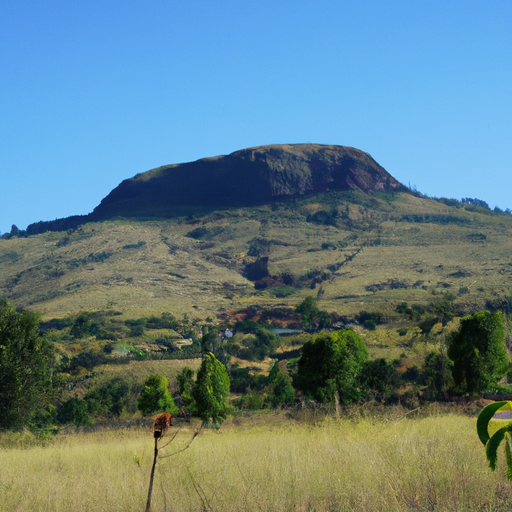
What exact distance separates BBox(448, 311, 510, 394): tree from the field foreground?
16.0 m

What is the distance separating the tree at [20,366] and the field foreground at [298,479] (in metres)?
9.74

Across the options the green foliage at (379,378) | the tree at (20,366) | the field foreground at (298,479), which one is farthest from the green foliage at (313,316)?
the field foreground at (298,479)

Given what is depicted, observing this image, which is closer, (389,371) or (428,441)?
(428,441)

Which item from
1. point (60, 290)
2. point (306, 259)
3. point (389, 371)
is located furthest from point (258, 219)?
point (389, 371)

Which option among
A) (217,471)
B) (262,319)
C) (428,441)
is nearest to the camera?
(217,471)

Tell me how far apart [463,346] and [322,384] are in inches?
224

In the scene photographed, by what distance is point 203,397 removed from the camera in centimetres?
2509

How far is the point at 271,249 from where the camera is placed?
140 meters

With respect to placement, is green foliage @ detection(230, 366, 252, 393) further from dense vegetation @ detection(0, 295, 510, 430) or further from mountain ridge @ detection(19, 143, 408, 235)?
mountain ridge @ detection(19, 143, 408, 235)

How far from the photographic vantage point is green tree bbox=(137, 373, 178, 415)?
30.7 metres

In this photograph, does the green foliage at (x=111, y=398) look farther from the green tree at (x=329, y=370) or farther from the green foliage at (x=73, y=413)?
the green tree at (x=329, y=370)

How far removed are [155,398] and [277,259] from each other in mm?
101928

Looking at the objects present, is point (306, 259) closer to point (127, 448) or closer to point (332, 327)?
point (332, 327)

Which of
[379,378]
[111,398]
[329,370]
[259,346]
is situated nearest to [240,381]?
[111,398]
